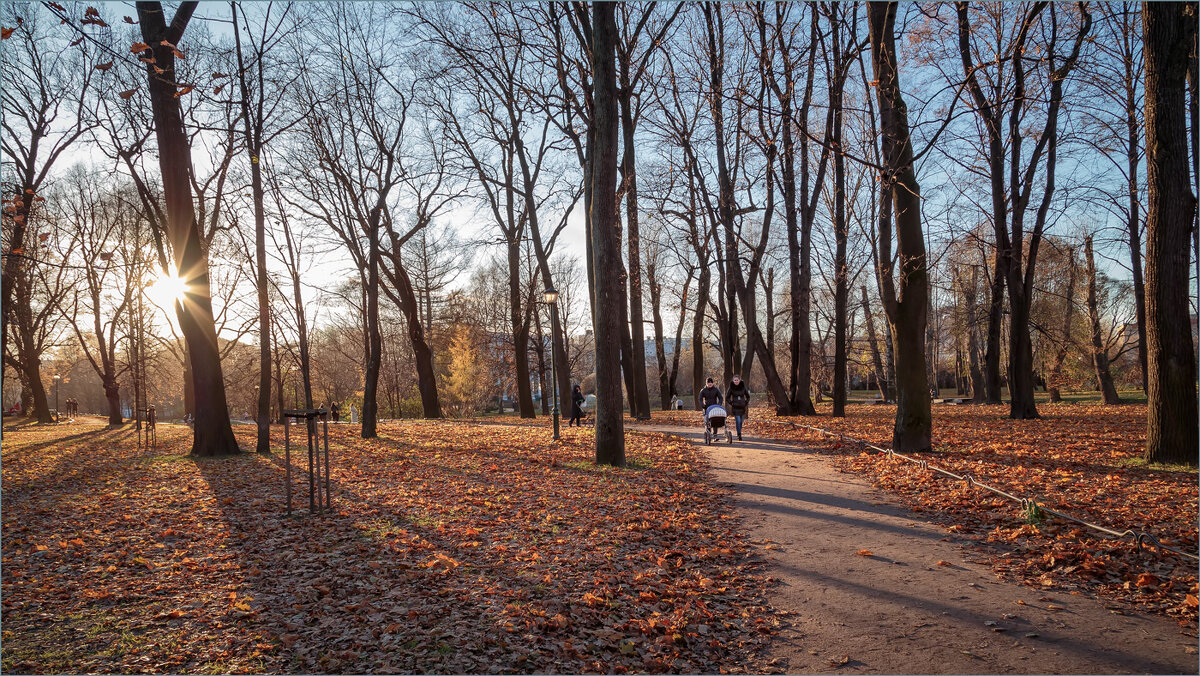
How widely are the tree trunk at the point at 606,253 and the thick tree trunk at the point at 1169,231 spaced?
24.6 feet

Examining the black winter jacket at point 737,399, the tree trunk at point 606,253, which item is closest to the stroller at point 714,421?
the black winter jacket at point 737,399

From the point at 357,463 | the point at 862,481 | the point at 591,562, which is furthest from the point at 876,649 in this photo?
the point at 357,463

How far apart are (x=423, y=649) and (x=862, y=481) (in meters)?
7.48

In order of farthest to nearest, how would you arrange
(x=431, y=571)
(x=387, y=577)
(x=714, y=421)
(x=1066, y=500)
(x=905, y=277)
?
(x=714, y=421)
(x=905, y=277)
(x=1066, y=500)
(x=431, y=571)
(x=387, y=577)

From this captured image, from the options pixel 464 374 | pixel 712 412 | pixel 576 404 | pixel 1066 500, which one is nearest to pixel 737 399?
pixel 712 412

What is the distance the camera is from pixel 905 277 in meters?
10.9

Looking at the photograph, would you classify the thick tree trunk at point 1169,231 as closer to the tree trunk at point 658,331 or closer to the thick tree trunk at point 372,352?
the thick tree trunk at point 372,352

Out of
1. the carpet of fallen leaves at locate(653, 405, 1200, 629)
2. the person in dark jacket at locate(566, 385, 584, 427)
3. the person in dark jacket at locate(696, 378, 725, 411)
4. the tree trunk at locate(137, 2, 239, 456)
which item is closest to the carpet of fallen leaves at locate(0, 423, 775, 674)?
the carpet of fallen leaves at locate(653, 405, 1200, 629)

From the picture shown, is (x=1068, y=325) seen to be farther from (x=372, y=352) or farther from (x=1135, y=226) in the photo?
(x=372, y=352)

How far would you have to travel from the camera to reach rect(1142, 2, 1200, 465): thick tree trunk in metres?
8.05

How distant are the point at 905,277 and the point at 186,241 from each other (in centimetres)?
1439

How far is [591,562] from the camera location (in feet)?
18.1

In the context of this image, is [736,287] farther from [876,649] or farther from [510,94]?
[876,649]

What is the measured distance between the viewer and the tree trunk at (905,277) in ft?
35.2
